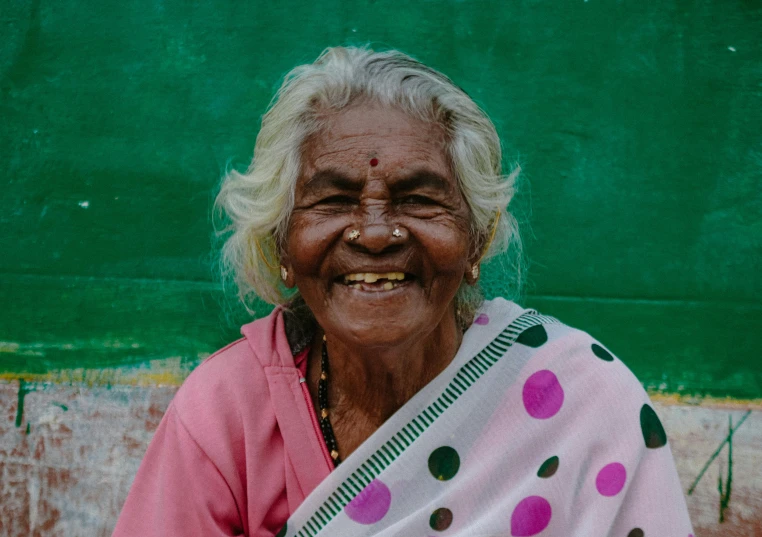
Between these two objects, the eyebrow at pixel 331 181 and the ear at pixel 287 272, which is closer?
the eyebrow at pixel 331 181

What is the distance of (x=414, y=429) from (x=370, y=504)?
241 millimetres

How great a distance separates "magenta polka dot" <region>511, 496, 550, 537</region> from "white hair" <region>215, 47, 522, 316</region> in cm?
74

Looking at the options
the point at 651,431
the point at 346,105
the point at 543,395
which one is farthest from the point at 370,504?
the point at 346,105

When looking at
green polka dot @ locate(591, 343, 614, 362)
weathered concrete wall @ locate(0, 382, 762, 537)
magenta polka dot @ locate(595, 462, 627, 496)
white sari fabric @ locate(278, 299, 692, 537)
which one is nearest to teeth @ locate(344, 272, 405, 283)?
white sari fabric @ locate(278, 299, 692, 537)

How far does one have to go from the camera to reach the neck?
83.1 inches

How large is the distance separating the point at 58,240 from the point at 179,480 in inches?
47.8

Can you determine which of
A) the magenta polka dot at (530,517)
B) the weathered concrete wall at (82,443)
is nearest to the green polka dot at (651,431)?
the magenta polka dot at (530,517)

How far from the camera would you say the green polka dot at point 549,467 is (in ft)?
6.25

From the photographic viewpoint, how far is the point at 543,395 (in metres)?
2.01

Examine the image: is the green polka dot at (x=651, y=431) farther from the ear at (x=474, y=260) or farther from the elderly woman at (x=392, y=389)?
the ear at (x=474, y=260)

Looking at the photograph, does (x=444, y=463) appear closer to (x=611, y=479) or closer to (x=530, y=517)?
(x=530, y=517)

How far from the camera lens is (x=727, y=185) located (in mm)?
2549

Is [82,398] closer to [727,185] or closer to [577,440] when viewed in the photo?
[577,440]

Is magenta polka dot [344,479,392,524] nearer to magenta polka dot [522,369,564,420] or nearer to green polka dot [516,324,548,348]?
magenta polka dot [522,369,564,420]
